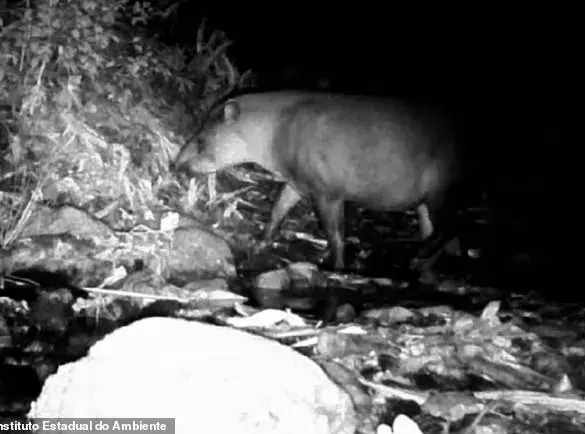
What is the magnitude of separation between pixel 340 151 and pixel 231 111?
1.09 metres

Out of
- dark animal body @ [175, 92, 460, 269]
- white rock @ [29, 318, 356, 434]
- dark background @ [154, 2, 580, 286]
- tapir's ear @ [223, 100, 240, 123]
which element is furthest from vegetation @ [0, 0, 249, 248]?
white rock @ [29, 318, 356, 434]

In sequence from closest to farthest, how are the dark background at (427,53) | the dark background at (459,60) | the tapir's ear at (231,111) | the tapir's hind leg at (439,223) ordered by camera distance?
the tapir's hind leg at (439,223), the tapir's ear at (231,111), the dark background at (459,60), the dark background at (427,53)

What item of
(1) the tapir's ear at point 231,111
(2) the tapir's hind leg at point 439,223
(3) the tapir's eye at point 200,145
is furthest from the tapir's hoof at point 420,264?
(3) the tapir's eye at point 200,145

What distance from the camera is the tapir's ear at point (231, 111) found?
8.59 metres

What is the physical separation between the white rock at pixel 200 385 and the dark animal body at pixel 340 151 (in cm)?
364

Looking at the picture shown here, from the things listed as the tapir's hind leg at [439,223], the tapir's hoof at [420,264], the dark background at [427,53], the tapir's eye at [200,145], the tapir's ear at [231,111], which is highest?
the dark background at [427,53]

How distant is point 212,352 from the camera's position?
171 inches

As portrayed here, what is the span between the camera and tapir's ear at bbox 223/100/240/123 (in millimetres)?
8594

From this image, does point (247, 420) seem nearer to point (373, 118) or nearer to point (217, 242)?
point (217, 242)

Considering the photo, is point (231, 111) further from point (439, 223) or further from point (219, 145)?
point (439, 223)

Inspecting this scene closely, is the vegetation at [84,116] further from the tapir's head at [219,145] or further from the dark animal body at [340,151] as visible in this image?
the dark animal body at [340,151]

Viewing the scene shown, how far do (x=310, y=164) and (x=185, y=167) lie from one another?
4.25ft

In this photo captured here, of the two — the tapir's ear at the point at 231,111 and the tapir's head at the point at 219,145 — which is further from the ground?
the tapir's ear at the point at 231,111

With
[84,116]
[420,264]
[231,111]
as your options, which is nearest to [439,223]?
[420,264]
